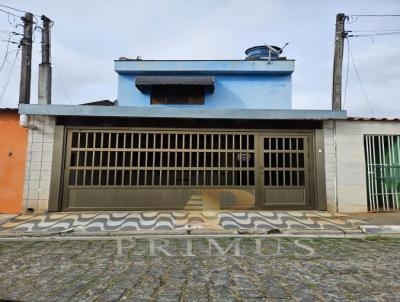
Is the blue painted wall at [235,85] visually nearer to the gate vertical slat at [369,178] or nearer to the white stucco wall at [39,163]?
the gate vertical slat at [369,178]

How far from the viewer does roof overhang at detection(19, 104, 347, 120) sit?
8031 mm

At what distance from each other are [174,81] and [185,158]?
6647 millimetres

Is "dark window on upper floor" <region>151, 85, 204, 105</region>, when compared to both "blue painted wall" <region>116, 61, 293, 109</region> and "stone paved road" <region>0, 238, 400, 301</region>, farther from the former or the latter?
"stone paved road" <region>0, 238, 400, 301</region>

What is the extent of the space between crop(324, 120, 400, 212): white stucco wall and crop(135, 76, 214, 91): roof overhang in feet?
22.8

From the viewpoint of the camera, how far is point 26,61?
11.0m

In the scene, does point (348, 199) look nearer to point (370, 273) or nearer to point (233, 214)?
point (233, 214)

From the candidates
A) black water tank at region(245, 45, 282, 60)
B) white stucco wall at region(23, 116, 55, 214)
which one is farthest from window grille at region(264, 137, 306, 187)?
black water tank at region(245, 45, 282, 60)

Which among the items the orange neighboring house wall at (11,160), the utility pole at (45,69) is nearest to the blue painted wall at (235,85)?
the utility pole at (45,69)

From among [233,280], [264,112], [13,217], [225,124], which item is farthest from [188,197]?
[233,280]

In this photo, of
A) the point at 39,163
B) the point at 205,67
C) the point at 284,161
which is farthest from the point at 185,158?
the point at 205,67

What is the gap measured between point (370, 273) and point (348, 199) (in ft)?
17.1

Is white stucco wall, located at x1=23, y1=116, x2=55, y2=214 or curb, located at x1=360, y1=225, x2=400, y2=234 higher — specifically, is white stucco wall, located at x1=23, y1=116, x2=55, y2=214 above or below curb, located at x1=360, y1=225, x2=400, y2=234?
above

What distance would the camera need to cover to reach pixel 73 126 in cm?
837

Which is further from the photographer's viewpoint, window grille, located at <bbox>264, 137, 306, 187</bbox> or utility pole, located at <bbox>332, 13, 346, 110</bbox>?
utility pole, located at <bbox>332, 13, 346, 110</bbox>
